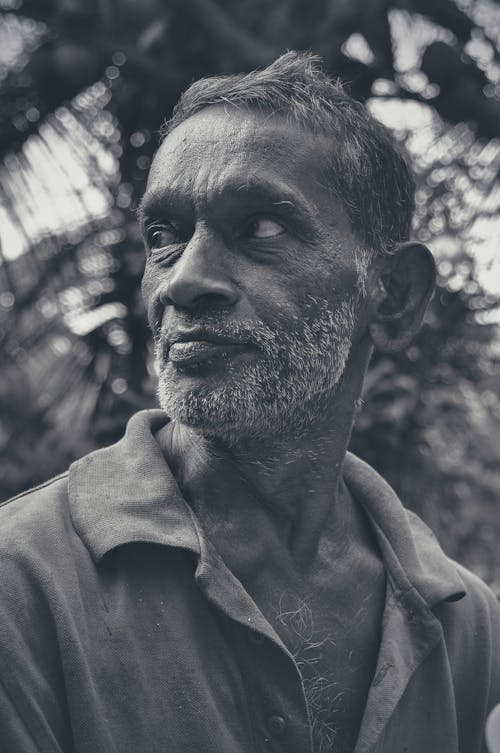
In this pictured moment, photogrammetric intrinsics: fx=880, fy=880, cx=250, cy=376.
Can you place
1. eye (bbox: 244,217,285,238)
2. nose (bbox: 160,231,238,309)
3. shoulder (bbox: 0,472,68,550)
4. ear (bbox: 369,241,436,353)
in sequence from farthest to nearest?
1. ear (bbox: 369,241,436,353)
2. eye (bbox: 244,217,285,238)
3. nose (bbox: 160,231,238,309)
4. shoulder (bbox: 0,472,68,550)

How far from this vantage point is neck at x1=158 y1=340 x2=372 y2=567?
80.7 inches

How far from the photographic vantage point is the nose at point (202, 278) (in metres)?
1.91

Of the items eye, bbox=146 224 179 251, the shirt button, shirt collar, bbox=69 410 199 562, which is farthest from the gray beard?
the shirt button

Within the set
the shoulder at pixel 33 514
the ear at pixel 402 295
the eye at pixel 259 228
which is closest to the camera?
the shoulder at pixel 33 514

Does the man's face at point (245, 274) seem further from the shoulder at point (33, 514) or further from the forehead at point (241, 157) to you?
the shoulder at point (33, 514)

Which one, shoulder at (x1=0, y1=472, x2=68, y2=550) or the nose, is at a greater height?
the nose

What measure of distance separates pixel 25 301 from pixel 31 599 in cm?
187

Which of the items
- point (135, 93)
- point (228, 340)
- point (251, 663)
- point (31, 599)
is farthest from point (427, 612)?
point (135, 93)

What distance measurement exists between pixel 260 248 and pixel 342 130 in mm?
419

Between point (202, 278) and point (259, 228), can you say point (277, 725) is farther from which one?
point (259, 228)

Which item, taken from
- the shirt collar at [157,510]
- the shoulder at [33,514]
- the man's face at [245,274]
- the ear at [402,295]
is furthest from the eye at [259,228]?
the shoulder at [33,514]

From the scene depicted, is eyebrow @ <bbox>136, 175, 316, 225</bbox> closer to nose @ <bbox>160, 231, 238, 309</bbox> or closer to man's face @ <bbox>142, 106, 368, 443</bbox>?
man's face @ <bbox>142, 106, 368, 443</bbox>

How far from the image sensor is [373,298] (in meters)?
2.33

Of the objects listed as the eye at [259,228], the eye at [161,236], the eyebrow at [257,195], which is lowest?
the eye at [161,236]
